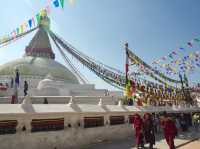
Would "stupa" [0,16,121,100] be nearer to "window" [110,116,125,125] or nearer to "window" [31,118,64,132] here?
"window" [110,116,125,125]

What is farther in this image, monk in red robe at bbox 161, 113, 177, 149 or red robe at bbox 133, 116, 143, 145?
red robe at bbox 133, 116, 143, 145

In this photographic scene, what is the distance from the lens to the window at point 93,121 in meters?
13.7

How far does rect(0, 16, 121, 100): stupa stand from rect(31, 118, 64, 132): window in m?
18.7

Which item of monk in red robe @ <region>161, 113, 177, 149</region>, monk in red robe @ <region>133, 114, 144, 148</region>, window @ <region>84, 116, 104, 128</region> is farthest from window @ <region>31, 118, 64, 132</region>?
monk in red robe @ <region>161, 113, 177, 149</region>

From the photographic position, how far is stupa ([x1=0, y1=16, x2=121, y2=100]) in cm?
3400

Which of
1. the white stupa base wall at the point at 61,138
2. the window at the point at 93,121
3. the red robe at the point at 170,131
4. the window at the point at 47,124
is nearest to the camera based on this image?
the white stupa base wall at the point at 61,138

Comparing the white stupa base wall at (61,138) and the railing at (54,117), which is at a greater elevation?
the railing at (54,117)

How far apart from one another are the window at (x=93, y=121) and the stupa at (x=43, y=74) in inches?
674

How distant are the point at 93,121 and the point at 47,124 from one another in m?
3.59

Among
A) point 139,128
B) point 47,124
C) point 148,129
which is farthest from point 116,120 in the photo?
point 47,124

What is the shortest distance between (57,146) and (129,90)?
1097cm

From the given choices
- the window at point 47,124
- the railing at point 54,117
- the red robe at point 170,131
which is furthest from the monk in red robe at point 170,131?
the window at point 47,124

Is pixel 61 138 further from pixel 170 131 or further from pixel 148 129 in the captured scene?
pixel 170 131

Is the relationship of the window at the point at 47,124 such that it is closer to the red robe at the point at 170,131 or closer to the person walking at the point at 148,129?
the person walking at the point at 148,129
